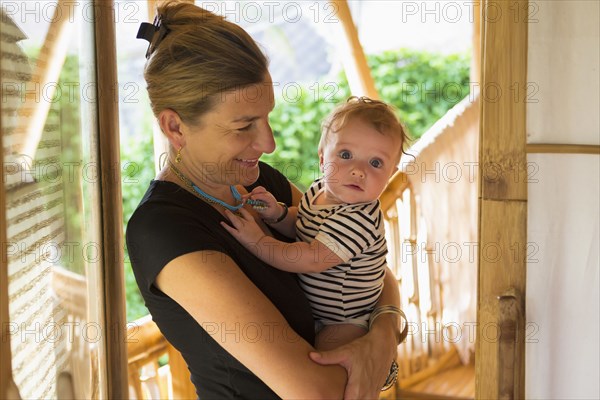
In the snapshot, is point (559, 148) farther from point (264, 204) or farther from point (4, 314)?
point (4, 314)

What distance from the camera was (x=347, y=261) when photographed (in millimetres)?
1653

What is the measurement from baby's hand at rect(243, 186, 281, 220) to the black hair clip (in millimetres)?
388

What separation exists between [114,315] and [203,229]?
51 centimetres

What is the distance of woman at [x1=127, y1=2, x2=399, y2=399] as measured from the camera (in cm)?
135

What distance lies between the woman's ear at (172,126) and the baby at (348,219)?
20 centimetres

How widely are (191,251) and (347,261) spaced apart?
0.43 metres

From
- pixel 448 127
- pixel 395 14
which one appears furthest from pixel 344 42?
pixel 395 14

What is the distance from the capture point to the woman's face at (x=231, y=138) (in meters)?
1.50

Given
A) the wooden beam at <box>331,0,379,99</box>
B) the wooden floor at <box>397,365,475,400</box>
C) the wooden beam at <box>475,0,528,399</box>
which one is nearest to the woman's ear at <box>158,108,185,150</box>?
the wooden beam at <box>475,0,528,399</box>

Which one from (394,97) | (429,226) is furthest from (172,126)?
(394,97)

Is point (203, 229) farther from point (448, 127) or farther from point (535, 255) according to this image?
point (448, 127)

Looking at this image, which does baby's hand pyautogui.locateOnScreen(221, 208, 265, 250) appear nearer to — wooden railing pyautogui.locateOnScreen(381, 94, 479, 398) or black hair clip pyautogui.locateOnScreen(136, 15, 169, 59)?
black hair clip pyautogui.locateOnScreen(136, 15, 169, 59)

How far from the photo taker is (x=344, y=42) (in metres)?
3.12

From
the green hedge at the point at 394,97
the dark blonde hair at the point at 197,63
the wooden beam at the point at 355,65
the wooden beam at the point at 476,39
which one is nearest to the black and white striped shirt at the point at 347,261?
the dark blonde hair at the point at 197,63
